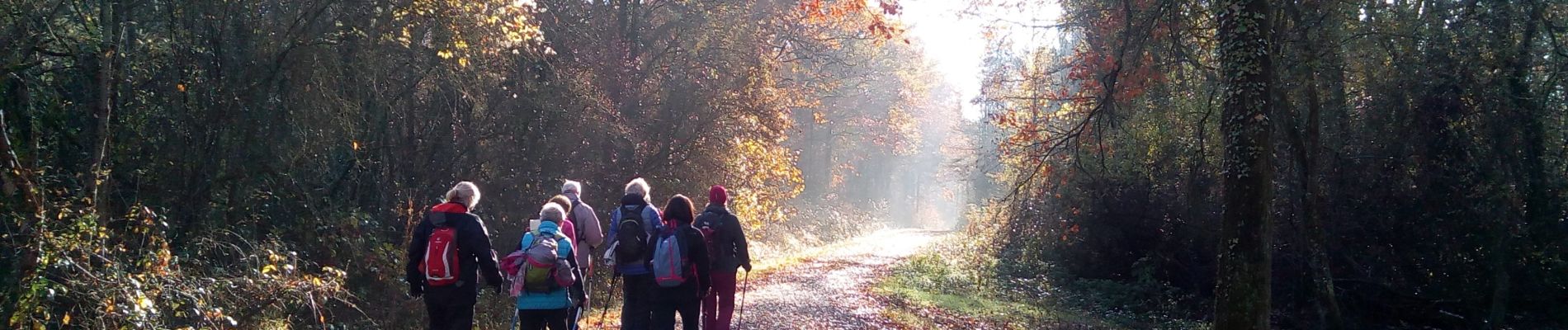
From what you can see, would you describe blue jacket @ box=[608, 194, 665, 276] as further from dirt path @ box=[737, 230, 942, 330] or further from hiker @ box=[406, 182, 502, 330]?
dirt path @ box=[737, 230, 942, 330]

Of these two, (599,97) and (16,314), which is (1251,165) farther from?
(599,97)

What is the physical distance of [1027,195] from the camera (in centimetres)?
2030

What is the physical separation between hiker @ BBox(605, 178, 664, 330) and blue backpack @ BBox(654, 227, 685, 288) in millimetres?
202

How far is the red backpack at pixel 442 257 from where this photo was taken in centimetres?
635

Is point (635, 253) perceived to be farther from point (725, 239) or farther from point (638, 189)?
point (725, 239)

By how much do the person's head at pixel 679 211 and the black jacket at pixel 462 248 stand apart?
1436 mm

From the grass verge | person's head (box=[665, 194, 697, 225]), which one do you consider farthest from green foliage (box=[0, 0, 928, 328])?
the grass verge

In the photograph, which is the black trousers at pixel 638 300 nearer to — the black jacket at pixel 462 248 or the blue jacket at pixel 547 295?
the blue jacket at pixel 547 295

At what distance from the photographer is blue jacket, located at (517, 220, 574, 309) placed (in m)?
6.74

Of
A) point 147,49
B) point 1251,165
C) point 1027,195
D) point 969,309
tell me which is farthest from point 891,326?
point 1027,195

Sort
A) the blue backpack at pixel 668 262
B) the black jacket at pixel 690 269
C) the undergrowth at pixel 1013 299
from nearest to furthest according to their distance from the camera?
the blue backpack at pixel 668 262
the black jacket at pixel 690 269
the undergrowth at pixel 1013 299

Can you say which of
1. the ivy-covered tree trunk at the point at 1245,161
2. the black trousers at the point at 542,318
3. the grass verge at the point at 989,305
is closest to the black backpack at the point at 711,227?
the black trousers at the point at 542,318

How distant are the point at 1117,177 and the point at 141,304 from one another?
52.5 ft

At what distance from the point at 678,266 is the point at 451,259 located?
1.72m
